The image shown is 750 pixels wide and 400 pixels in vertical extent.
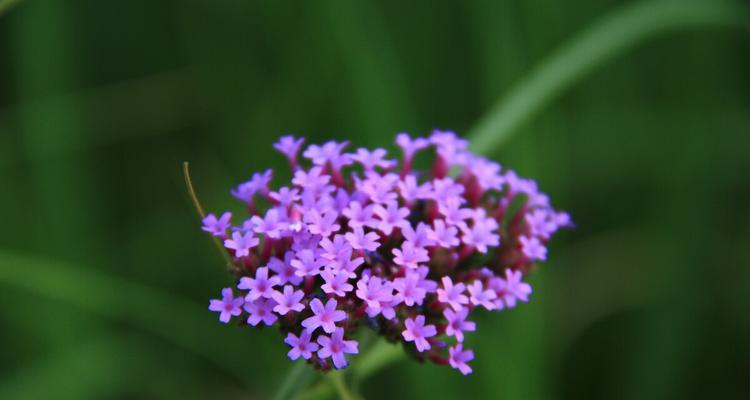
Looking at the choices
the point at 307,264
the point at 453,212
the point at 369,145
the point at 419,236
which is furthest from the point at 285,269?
the point at 369,145

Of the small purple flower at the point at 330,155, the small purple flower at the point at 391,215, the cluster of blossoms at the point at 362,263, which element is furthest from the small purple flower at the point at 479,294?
the small purple flower at the point at 330,155

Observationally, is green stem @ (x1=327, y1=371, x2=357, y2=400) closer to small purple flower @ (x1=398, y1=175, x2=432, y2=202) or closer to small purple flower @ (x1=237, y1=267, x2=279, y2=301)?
small purple flower @ (x1=237, y1=267, x2=279, y2=301)

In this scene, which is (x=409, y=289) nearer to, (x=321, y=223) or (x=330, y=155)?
(x=321, y=223)

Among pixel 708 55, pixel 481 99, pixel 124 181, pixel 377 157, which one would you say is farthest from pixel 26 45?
pixel 708 55

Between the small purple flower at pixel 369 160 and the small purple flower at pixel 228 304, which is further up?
the small purple flower at pixel 369 160

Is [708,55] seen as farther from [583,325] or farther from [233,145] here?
[233,145]

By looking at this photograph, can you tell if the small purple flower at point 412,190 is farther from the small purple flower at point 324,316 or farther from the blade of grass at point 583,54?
the blade of grass at point 583,54
